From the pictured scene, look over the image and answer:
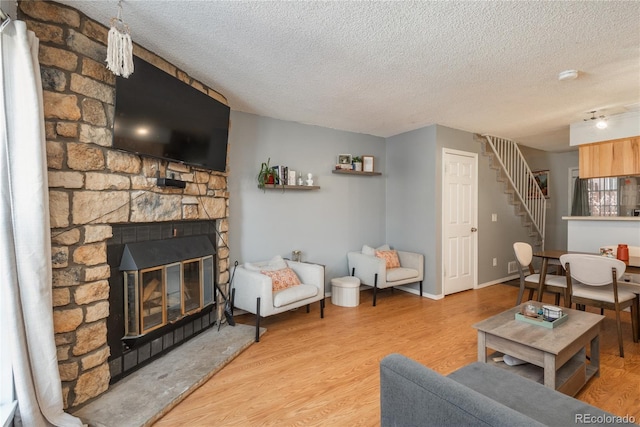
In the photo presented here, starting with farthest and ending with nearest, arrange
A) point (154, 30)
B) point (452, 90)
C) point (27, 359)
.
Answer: point (452, 90), point (154, 30), point (27, 359)

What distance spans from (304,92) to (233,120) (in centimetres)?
100

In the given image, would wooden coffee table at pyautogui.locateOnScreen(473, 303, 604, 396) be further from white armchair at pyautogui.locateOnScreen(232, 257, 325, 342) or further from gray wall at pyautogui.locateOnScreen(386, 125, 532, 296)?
gray wall at pyautogui.locateOnScreen(386, 125, 532, 296)

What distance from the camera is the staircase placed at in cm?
515

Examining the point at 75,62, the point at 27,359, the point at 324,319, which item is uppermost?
the point at 75,62

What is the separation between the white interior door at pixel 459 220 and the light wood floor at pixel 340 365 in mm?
693

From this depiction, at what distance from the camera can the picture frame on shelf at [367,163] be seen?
4680mm

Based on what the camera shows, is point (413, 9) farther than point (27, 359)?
Yes

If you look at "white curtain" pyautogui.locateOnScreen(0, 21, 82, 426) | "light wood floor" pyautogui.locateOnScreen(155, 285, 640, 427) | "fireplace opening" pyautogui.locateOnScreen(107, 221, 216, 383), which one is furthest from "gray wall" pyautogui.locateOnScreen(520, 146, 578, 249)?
"white curtain" pyautogui.locateOnScreen(0, 21, 82, 426)

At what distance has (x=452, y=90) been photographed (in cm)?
310

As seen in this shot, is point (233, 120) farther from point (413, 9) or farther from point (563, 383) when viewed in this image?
point (563, 383)

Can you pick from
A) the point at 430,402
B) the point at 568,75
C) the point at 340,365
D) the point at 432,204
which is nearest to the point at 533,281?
the point at 432,204

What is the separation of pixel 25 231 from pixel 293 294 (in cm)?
217

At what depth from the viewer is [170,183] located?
245cm

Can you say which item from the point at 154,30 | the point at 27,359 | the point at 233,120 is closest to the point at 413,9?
the point at 154,30
